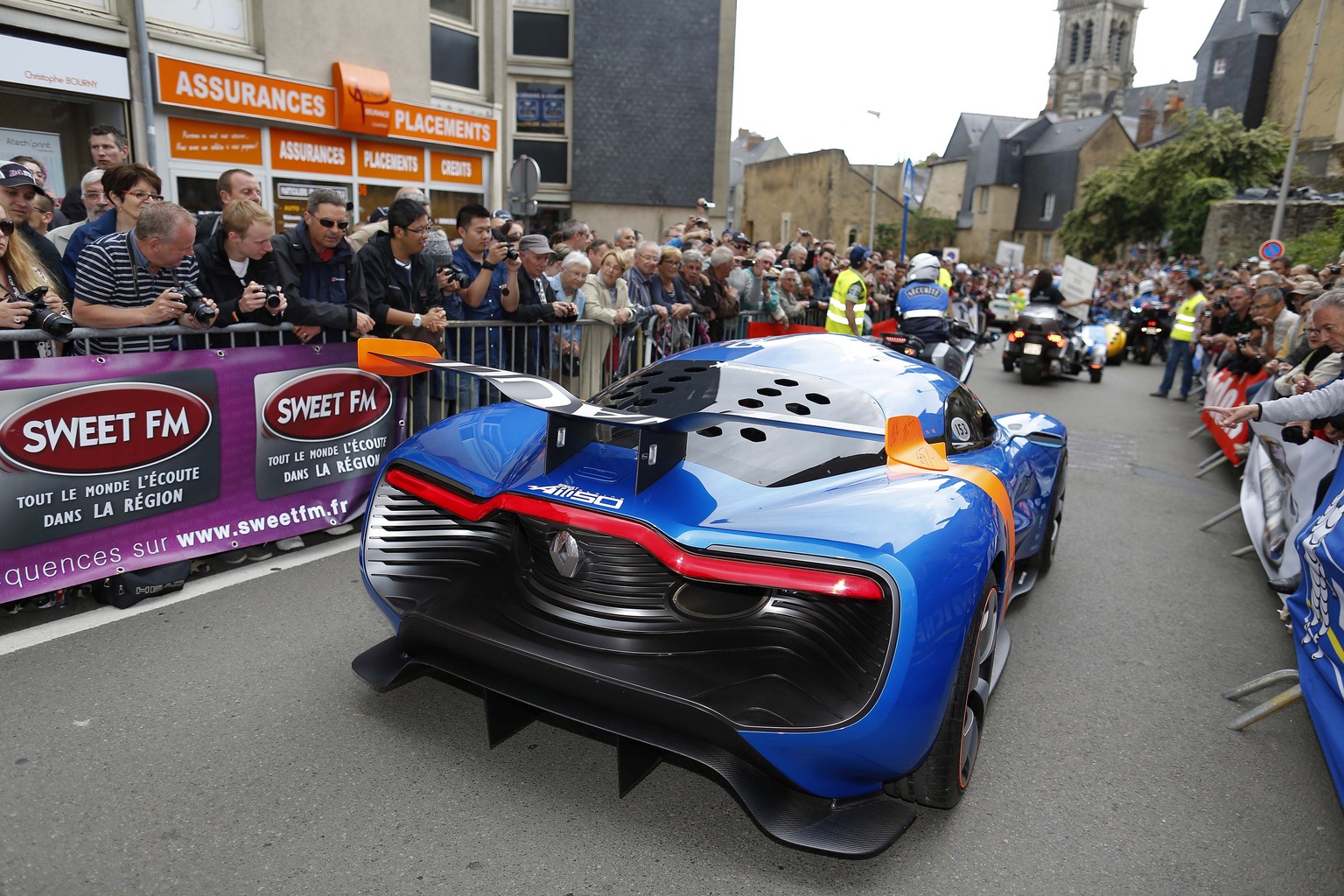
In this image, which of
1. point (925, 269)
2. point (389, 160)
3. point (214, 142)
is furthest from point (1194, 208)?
point (214, 142)

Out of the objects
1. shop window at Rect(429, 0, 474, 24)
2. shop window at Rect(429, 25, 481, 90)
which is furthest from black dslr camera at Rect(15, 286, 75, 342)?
shop window at Rect(429, 0, 474, 24)

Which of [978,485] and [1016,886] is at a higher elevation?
[978,485]

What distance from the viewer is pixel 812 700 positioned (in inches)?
95.6

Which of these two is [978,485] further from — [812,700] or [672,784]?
[672,784]

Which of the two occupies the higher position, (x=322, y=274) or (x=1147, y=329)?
(x=322, y=274)

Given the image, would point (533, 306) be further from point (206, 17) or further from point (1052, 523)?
point (206, 17)

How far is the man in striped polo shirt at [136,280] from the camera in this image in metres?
4.19

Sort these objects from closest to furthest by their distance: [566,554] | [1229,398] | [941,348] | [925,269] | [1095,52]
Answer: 1. [566,554]
2. [941,348]
3. [1229,398]
4. [925,269]
5. [1095,52]

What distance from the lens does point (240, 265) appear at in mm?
4906

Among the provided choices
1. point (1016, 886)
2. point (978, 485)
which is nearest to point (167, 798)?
point (1016, 886)

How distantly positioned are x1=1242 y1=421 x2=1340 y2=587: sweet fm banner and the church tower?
100363 mm

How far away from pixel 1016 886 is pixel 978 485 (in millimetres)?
1245

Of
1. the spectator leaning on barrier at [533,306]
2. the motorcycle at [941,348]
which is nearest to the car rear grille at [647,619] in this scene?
the spectator leaning on barrier at [533,306]

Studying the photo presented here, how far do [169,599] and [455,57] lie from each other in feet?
48.2
